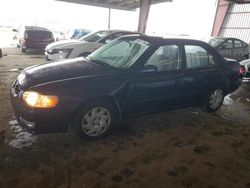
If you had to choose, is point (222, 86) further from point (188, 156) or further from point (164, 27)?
point (164, 27)

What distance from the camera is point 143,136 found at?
366 cm

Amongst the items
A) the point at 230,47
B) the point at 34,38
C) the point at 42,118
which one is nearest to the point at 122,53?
the point at 42,118

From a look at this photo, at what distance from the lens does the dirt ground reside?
2605mm

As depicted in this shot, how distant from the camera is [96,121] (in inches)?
129

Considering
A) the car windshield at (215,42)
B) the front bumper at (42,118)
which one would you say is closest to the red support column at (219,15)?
the car windshield at (215,42)

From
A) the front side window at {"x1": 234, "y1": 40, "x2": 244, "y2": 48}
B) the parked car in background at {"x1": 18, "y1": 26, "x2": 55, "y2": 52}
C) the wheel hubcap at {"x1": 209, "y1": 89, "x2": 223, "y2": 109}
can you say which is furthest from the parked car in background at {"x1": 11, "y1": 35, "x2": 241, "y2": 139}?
the parked car in background at {"x1": 18, "y1": 26, "x2": 55, "y2": 52}

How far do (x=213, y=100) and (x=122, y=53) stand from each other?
2.19m

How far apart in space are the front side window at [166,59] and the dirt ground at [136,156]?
1.06 meters

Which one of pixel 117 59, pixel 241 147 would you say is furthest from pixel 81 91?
pixel 241 147

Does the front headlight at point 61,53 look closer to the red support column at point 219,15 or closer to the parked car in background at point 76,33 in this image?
the parked car in background at point 76,33

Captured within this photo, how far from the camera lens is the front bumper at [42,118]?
289 centimetres

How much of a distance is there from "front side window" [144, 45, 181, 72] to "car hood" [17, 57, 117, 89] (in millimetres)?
679

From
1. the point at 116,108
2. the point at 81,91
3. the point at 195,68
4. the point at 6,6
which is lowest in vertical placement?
the point at 116,108

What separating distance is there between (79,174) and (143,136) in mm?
1325
